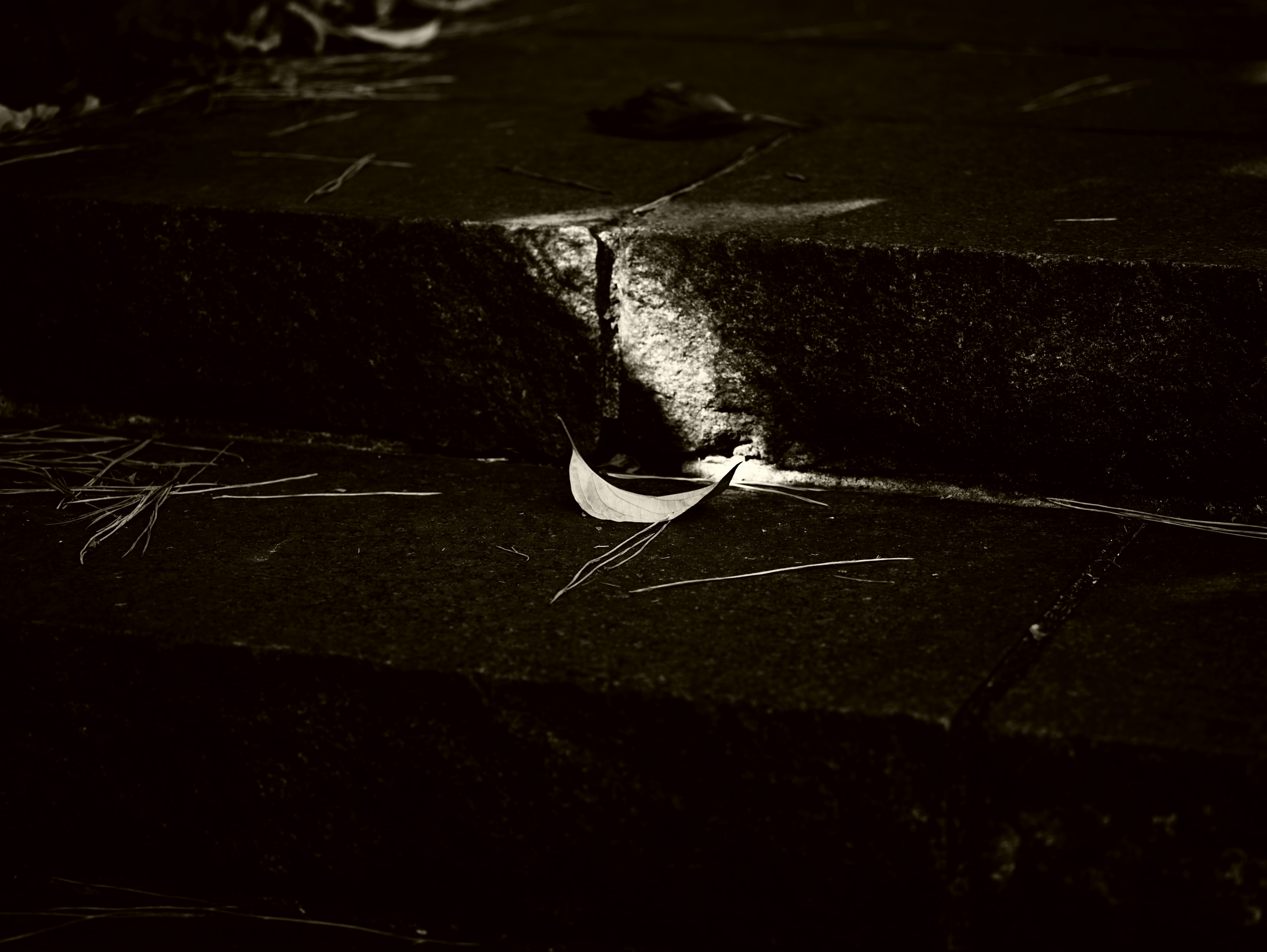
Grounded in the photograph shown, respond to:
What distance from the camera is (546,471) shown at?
142cm

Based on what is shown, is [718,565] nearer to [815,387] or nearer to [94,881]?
[815,387]

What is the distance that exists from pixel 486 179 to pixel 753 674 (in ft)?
2.75

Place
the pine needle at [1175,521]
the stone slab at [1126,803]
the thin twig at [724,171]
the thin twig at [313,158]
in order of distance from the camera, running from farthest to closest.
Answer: the thin twig at [313,158], the thin twig at [724,171], the pine needle at [1175,521], the stone slab at [1126,803]

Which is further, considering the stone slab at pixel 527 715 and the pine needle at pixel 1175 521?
the pine needle at pixel 1175 521

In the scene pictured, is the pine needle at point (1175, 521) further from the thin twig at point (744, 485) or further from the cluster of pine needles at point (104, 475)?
the cluster of pine needles at point (104, 475)

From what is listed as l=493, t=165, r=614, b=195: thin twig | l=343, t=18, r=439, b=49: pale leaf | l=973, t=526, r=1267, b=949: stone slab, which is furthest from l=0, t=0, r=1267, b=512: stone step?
l=343, t=18, r=439, b=49: pale leaf

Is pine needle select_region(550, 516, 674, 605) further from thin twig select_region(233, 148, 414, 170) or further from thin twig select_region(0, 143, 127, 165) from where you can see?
thin twig select_region(0, 143, 127, 165)

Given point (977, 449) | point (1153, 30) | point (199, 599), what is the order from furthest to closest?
1. point (1153, 30)
2. point (977, 449)
3. point (199, 599)

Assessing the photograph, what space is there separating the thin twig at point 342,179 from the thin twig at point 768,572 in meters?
0.65

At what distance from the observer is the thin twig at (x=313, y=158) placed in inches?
65.6

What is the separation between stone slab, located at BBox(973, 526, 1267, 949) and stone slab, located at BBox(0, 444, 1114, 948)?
47 mm

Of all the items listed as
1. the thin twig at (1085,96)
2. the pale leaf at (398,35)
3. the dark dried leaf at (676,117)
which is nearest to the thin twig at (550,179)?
the dark dried leaf at (676,117)

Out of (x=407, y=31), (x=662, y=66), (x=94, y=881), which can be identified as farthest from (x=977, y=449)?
(x=407, y=31)

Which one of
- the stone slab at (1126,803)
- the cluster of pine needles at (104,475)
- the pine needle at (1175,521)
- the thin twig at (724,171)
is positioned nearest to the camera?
the stone slab at (1126,803)
